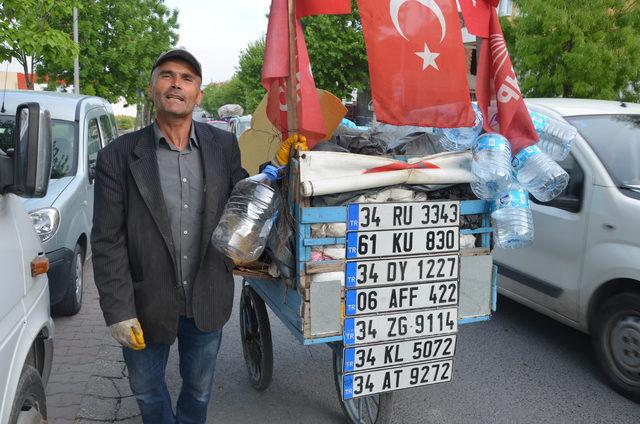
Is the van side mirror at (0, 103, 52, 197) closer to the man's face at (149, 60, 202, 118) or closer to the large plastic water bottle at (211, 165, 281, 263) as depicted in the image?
the man's face at (149, 60, 202, 118)

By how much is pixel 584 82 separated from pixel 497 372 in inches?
311

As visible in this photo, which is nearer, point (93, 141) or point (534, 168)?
point (534, 168)

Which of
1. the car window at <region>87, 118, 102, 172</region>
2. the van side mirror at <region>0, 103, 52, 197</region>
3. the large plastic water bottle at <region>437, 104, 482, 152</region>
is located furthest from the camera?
the car window at <region>87, 118, 102, 172</region>

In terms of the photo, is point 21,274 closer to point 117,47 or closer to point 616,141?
point 616,141

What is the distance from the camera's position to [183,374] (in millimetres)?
2877

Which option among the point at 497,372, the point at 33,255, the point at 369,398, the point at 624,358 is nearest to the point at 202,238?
the point at 33,255

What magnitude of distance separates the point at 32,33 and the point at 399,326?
6033mm

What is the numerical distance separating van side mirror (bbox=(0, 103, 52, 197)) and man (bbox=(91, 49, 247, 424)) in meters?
0.29

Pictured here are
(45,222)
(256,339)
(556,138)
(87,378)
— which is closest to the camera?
(556,138)

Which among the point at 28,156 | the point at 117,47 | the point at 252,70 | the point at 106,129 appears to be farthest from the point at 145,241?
the point at 252,70

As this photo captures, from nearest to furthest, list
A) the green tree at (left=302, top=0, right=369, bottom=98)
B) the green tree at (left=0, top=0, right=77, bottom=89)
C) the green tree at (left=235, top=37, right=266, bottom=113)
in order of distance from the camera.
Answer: the green tree at (left=0, top=0, right=77, bottom=89), the green tree at (left=302, top=0, right=369, bottom=98), the green tree at (left=235, top=37, right=266, bottom=113)

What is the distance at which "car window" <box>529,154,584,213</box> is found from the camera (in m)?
4.05

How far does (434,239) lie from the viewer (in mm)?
2674

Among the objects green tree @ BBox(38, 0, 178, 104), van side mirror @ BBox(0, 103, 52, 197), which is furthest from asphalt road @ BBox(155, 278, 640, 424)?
green tree @ BBox(38, 0, 178, 104)
